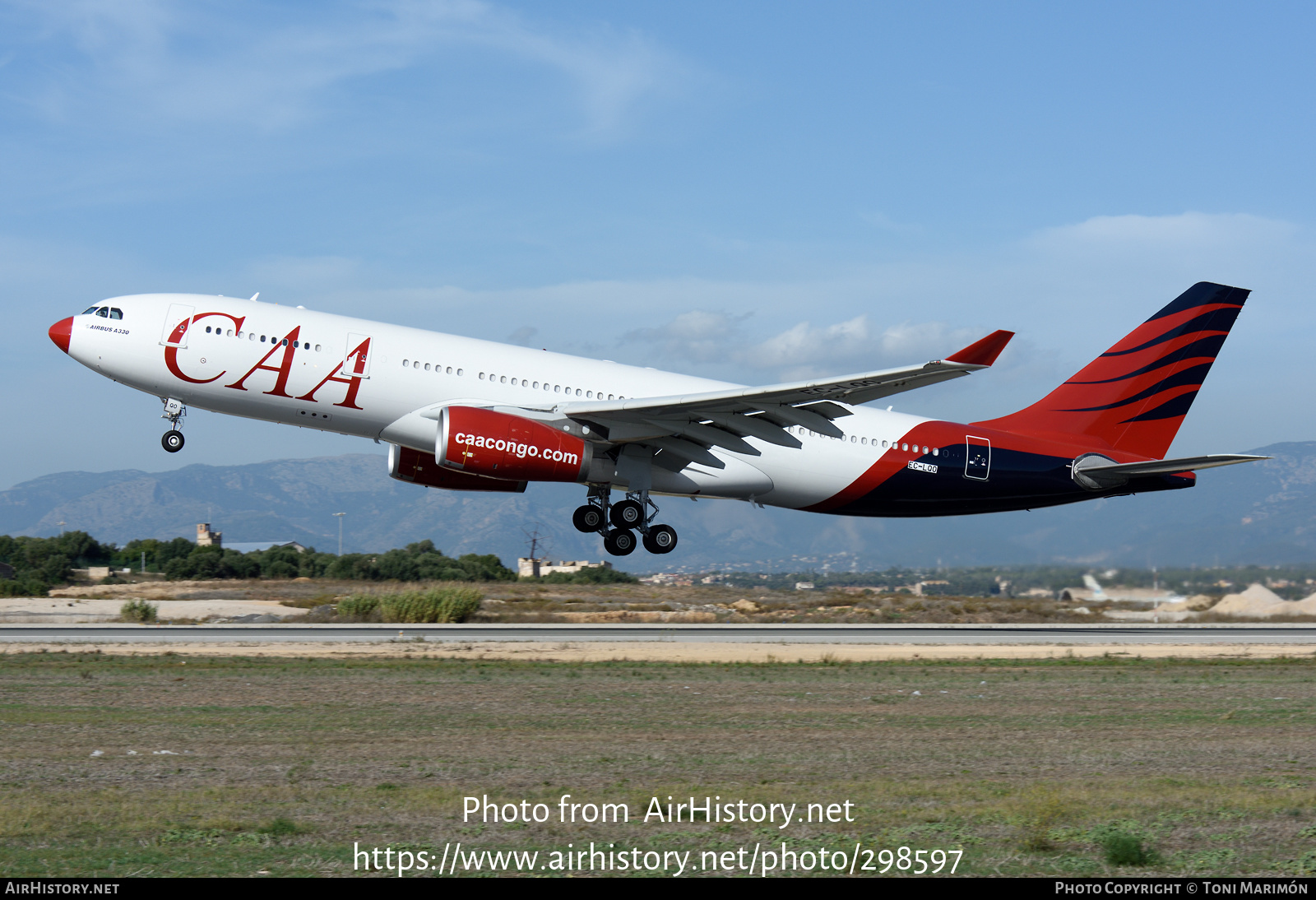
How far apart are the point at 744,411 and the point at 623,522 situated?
4.99 m

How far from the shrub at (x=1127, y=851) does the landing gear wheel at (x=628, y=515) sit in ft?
63.1

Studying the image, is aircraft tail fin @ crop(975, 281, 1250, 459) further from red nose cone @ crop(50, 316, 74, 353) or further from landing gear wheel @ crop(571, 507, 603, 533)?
red nose cone @ crop(50, 316, 74, 353)

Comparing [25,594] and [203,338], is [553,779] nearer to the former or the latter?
[203,338]

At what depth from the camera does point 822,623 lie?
35844 millimetres

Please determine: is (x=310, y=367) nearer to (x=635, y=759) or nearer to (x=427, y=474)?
(x=427, y=474)

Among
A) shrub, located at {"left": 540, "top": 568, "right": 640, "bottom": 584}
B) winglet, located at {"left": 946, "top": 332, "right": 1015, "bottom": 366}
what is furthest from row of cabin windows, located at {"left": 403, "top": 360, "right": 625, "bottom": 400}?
shrub, located at {"left": 540, "top": 568, "right": 640, "bottom": 584}

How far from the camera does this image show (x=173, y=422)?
25672 millimetres

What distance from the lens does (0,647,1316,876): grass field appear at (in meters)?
8.86

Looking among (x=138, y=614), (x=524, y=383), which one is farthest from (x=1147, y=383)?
(x=138, y=614)

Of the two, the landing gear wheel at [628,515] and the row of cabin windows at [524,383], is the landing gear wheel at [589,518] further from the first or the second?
the row of cabin windows at [524,383]

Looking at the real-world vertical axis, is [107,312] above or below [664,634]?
above

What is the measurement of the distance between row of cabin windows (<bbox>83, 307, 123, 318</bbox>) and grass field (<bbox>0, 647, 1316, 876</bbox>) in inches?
286

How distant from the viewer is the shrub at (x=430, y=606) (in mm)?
34000

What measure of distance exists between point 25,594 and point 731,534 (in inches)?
4088
